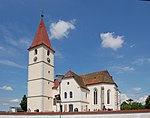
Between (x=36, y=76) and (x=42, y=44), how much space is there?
5.60m

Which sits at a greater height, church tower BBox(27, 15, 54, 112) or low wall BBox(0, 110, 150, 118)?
church tower BBox(27, 15, 54, 112)

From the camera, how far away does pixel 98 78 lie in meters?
36.9

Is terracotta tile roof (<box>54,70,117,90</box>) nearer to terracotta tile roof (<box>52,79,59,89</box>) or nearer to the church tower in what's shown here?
terracotta tile roof (<box>52,79,59,89</box>)

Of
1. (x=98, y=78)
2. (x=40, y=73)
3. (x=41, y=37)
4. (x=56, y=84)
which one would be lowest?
(x=56, y=84)

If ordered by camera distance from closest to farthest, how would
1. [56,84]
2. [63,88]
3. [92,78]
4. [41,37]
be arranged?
[63,88] → [92,78] → [56,84] → [41,37]

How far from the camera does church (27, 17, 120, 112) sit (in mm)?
35031

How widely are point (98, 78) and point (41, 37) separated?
12556 mm

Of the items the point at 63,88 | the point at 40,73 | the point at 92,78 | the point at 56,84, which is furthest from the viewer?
→ the point at 56,84

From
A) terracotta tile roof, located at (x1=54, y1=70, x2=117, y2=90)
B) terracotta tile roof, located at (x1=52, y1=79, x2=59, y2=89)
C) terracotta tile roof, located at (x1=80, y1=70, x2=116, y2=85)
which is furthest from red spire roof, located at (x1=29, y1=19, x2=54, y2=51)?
terracotta tile roof, located at (x1=80, y1=70, x2=116, y2=85)

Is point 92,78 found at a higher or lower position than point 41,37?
lower

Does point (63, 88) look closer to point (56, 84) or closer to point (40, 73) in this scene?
point (56, 84)

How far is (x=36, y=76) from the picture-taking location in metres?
37.2

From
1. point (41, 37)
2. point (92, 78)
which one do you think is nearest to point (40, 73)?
point (41, 37)

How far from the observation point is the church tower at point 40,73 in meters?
35.8
